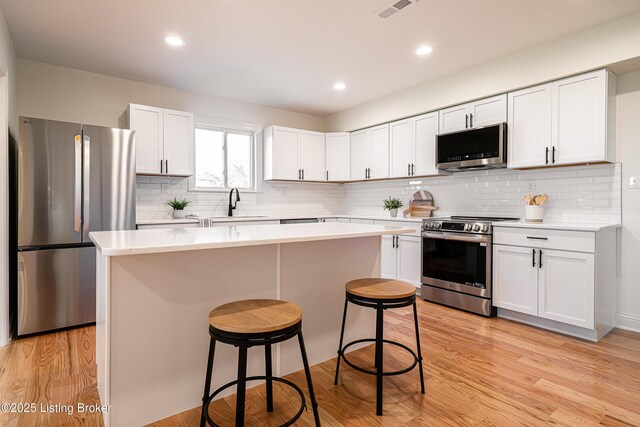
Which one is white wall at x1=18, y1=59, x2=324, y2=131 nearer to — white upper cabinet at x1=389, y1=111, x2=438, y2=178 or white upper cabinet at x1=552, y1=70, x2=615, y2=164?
white upper cabinet at x1=389, y1=111, x2=438, y2=178

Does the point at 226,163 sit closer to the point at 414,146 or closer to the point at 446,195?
the point at 414,146

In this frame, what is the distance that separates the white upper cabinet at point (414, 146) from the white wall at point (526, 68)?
0.14 m

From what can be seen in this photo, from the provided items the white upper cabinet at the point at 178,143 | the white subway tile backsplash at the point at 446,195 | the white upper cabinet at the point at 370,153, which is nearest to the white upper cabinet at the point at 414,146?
A: the white upper cabinet at the point at 370,153

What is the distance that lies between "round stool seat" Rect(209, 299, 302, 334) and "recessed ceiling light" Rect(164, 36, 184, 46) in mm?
2585

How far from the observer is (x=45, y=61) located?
362cm

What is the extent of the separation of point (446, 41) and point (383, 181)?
2411 mm

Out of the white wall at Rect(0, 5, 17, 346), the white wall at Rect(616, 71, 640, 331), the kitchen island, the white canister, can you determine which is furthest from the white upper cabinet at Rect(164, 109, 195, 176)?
the white wall at Rect(616, 71, 640, 331)

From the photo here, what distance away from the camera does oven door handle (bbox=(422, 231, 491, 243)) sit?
3408 millimetres

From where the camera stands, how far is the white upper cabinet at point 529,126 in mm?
3270

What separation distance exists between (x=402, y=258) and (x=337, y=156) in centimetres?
202

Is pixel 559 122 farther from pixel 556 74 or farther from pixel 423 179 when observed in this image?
pixel 423 179

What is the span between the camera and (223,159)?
196 inches

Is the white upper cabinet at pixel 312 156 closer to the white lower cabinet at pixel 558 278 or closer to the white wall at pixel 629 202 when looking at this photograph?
the white lower cabinet at pixel 558 278

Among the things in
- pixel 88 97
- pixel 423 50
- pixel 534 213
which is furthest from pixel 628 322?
pixel 88 97
